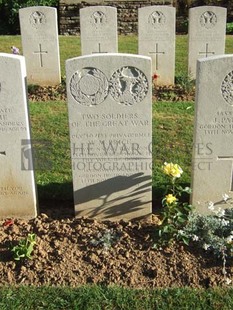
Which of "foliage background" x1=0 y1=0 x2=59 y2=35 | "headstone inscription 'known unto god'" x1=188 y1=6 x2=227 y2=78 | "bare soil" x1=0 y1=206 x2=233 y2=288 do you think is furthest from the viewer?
"foliage background" x1=0 y1=0 x2=59 y2=35

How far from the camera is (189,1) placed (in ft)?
60.0

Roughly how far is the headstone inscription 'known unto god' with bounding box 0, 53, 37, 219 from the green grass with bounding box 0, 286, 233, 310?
1.14 metres

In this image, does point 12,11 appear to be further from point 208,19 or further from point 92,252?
point 92,252

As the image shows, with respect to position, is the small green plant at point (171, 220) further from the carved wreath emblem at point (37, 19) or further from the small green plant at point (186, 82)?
the carved wreath emblem at point (37, 19)

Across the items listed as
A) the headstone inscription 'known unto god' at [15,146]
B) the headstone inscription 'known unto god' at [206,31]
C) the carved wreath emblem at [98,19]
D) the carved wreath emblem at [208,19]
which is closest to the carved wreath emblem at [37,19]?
the carved wreath emblem at [98,19]

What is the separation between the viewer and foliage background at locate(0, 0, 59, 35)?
18531 millimetres

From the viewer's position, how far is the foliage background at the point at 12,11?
18531 millimetres

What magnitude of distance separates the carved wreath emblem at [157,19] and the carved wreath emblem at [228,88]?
5212 mm

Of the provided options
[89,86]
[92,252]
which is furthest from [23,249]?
[89,86]

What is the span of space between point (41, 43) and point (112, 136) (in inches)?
222

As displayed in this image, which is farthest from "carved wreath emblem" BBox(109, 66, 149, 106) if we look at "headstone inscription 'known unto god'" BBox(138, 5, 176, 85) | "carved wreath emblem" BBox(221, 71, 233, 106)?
"headstone inscription 'known unto god'" BBox(138, 5, 176, 85)

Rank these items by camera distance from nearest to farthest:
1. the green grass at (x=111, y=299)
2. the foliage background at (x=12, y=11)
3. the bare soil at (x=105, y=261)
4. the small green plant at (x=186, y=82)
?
the green grass at (x=111, y=299) < the bare soil at (x=105, y=261) < the small green plant at (x=186, y=82) < the foliage background at (x=12, y=11)

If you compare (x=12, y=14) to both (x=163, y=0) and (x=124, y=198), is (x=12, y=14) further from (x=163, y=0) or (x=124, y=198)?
(x=124, y=198)

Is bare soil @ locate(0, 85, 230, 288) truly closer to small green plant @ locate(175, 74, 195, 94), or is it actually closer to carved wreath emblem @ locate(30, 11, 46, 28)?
small green plant @ locate(175, 74, 195, 94)
